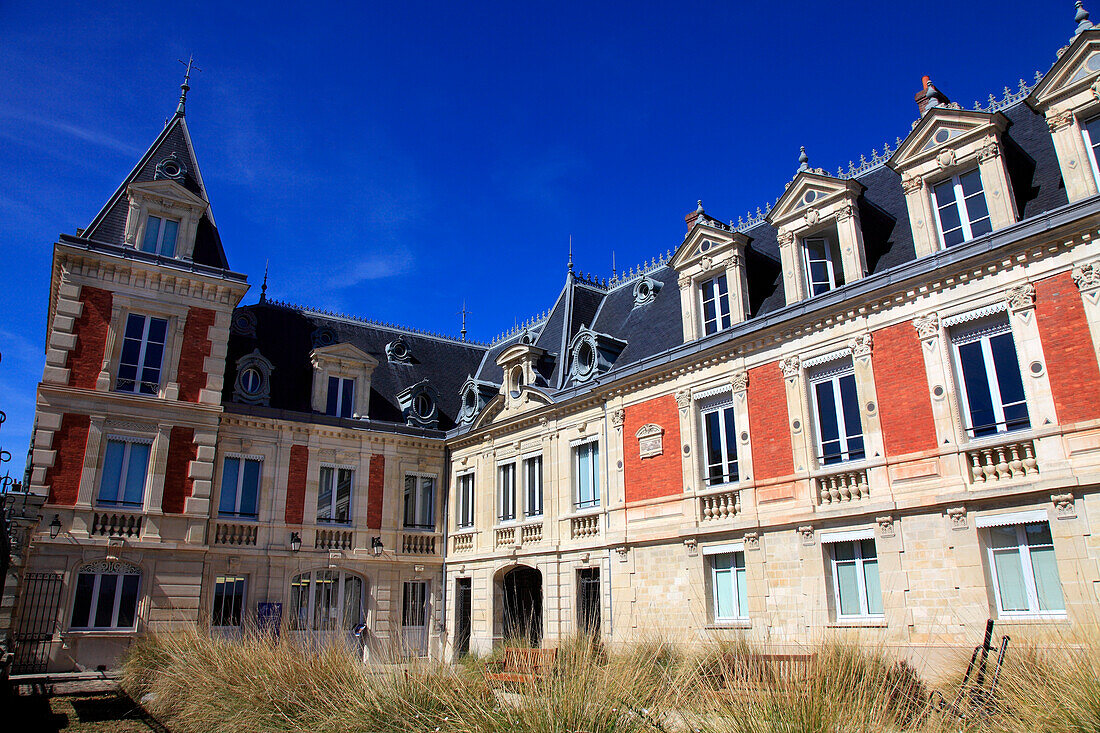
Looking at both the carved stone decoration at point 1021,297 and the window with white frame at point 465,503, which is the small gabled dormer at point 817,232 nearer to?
the carved stone decoration at point 1021,297

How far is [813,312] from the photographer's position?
46.2 feet

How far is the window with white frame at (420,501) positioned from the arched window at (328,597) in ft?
8.05

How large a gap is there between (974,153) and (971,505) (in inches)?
234

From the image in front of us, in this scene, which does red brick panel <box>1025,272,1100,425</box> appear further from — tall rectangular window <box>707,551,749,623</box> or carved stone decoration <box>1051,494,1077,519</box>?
tall rectangular window <box>707,551,749,623</box>

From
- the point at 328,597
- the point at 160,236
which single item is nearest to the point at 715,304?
the point at 328,597

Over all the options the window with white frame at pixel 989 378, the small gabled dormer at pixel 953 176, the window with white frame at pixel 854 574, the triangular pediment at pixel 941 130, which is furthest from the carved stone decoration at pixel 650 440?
the triangular pediment at pixel 941 130

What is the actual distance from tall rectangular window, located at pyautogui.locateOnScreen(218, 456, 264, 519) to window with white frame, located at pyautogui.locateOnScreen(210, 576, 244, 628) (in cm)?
177

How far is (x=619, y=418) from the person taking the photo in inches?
706

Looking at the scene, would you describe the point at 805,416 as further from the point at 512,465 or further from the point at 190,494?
the point at 190,494

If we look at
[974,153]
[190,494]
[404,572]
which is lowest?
[404,572]

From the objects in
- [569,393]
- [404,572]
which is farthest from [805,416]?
[404,572]

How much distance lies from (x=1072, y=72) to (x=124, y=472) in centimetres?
2184

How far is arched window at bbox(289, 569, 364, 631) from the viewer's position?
20.9 meters

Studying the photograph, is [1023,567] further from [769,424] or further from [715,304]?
[715,304]
